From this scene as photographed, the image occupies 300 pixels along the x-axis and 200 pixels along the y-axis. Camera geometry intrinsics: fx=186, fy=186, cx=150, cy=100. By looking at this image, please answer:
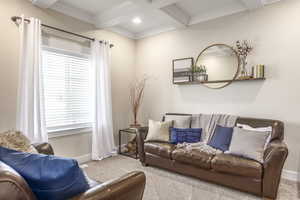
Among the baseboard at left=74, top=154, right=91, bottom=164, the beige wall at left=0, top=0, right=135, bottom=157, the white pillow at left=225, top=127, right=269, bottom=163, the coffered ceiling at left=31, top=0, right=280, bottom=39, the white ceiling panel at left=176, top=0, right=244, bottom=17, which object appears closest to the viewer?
the white pillow at left=225, top=127, right=269, bottom=163

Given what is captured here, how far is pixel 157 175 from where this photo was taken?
9.64 feet

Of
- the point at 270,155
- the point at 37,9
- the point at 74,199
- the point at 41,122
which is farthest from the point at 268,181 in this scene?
the point at 37,9

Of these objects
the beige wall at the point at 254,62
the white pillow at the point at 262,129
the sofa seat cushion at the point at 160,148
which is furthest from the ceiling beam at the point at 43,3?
the white pillow at the point at 262,129

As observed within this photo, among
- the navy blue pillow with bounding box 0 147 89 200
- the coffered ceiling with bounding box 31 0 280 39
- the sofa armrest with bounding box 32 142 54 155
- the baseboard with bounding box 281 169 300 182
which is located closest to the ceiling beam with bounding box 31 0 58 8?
the coffered ceiling with bounding box 31 0 280 39

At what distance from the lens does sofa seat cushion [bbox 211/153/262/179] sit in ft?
7.35

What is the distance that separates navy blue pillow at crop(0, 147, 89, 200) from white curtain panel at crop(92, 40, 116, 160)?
8.30ft

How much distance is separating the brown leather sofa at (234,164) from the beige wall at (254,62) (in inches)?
13.5

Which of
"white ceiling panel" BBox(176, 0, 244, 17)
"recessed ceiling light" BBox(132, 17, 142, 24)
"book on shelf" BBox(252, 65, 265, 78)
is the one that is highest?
"white ceiling panel" BBox(176, 0, 244, 17)

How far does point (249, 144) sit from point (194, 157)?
0.74 metres

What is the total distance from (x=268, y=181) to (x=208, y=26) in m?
2.72

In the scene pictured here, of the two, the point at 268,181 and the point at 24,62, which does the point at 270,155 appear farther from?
the point at 24,62

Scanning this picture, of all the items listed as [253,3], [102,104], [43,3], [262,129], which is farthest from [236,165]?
[43,3]

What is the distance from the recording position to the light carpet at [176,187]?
230cm

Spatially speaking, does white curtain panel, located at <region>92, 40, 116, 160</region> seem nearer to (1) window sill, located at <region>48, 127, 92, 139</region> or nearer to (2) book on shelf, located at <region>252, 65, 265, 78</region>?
(1) window sill, located at <region>48, 127, 92, 139</region>
